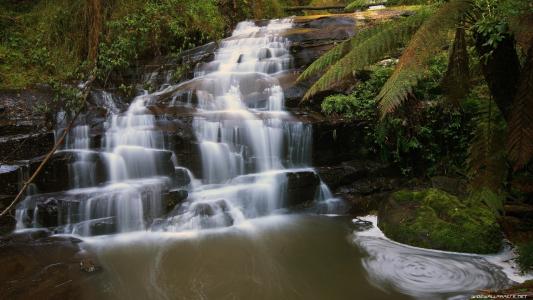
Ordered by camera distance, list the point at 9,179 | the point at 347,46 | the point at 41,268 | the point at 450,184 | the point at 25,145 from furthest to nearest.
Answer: the point at 25,145
the point at 450,184
the point at 9,179
the point at 41,268
the point at 347,46

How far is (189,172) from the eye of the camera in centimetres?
673

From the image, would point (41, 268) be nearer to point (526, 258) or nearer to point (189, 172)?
point (189, 172)

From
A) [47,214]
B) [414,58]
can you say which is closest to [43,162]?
[47,214]

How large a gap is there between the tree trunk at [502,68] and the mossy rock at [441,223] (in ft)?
7.77

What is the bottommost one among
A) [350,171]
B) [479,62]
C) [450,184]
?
[450,184]

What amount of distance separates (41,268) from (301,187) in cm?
375

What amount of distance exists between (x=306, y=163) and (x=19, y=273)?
4.41m

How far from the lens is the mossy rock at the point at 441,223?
5012 mm

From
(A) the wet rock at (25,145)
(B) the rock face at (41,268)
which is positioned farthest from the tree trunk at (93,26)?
(B) the rock face at (41,268)

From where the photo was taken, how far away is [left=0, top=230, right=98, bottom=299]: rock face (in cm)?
419

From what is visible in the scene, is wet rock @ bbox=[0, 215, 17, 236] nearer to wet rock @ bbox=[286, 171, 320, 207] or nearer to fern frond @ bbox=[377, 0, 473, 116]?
wet rock @ bbox=[286, 171, 320, 207]

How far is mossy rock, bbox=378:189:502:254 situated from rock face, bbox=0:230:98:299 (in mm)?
3769

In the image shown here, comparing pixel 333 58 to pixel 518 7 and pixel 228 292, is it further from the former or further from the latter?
pixel 228 292

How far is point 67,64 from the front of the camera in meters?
8.55
